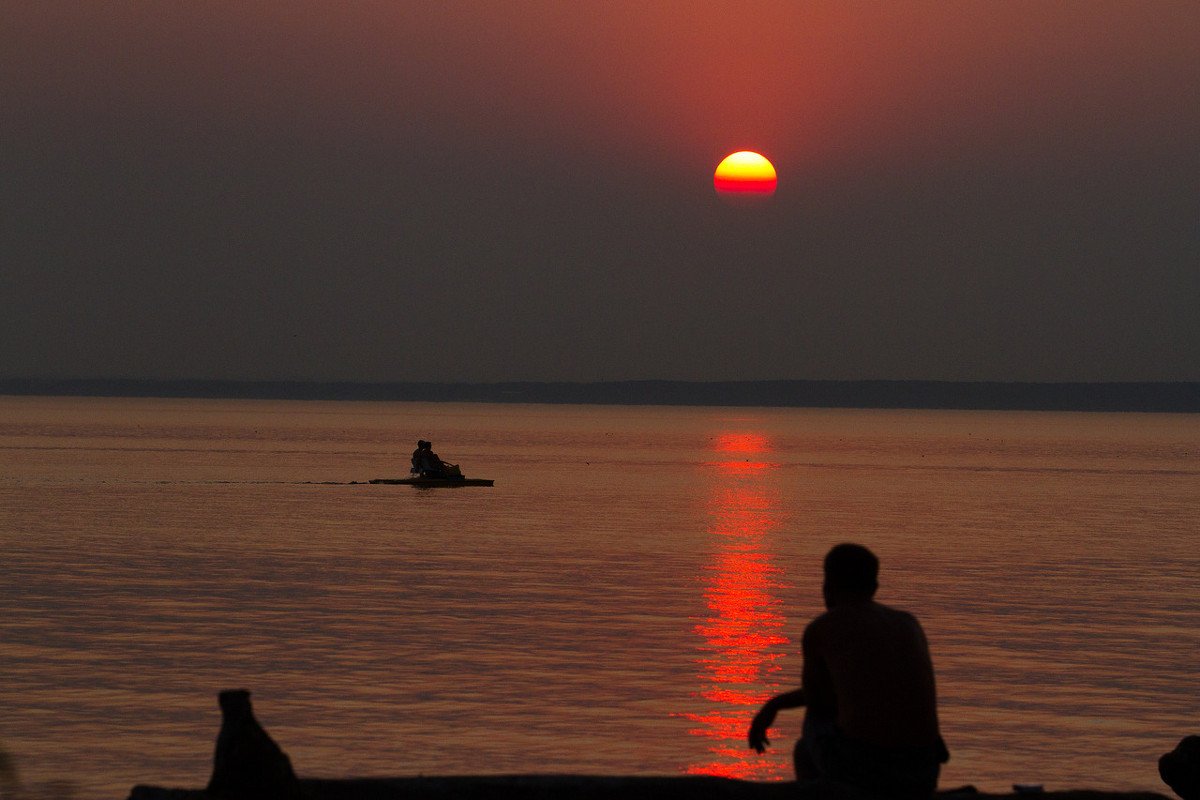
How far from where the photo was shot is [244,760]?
823 centimetres

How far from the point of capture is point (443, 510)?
2258 inches

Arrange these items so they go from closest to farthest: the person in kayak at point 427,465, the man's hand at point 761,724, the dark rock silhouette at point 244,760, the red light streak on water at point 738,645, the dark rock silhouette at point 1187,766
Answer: the dark rock silhouette at point 244,760, the man's hand at point 761,724, the dark rock silhouette at point 1187,766, the red light streak on water at point 738,645, the person in kayak at point 427,465

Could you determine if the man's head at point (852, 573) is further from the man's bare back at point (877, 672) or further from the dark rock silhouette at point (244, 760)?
the dark rock silhouette at point (244, 760)

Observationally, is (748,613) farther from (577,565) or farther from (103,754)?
(103,754)

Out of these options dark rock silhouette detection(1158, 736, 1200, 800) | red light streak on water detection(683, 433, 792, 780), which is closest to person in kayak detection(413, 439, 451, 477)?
red light streak on water detection(683, 433, 792, 780)

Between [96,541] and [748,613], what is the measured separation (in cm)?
1957

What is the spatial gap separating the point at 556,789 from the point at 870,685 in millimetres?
1781

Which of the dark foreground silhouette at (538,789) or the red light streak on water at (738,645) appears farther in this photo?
the red light streak on water at (738,645)

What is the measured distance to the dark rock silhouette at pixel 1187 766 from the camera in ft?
37.3

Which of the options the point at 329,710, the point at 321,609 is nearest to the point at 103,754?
the point at 329,710

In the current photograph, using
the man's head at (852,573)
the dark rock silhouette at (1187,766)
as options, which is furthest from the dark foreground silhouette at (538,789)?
the dark rock silhouette at (1187,766)

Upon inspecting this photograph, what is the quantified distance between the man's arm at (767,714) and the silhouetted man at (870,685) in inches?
2.1

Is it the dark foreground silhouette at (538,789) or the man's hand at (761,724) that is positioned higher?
the man's hand at (761,724)

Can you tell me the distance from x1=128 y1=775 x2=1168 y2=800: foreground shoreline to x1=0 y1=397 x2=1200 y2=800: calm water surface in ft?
22.1
